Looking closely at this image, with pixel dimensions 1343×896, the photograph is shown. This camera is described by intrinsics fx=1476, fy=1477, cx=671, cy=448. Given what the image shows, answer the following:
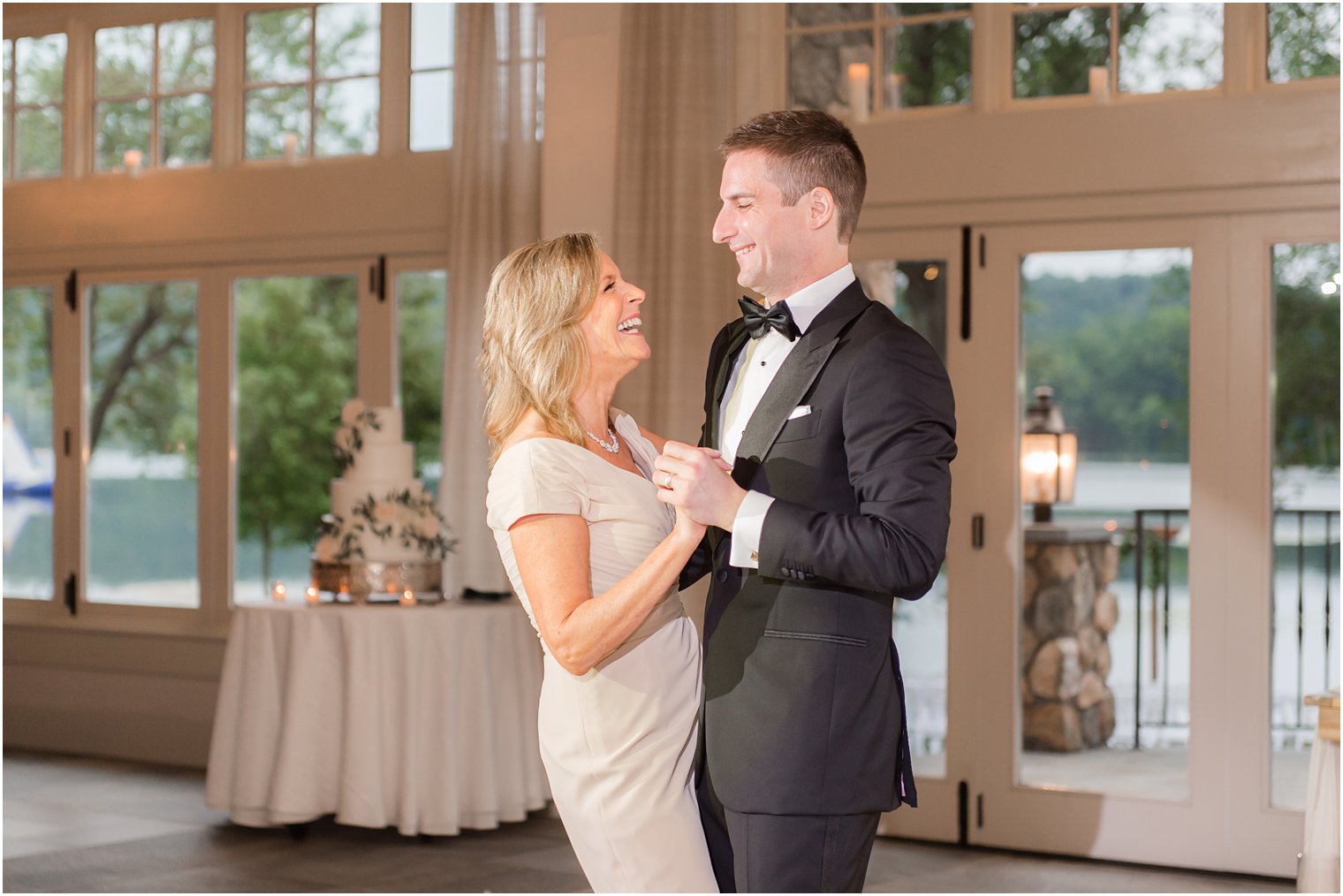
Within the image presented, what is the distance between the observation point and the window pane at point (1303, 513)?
4.83 meters

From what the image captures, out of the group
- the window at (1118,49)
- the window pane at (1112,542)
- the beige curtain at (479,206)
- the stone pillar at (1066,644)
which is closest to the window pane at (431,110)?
the beige curtain at (479,206)

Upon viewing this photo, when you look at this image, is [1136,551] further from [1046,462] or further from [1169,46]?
[1169,46]

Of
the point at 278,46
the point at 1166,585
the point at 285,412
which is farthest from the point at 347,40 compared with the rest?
the point at 1166,585

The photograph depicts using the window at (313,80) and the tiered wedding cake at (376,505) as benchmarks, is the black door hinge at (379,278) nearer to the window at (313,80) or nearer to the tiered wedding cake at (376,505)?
the window at (313,80)

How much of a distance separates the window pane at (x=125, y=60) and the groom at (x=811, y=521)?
587 cm

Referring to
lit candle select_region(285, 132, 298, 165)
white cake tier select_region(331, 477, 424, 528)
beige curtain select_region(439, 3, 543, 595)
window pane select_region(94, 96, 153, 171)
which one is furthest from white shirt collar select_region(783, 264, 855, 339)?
window pane select_region(94, 96, 153, 171)

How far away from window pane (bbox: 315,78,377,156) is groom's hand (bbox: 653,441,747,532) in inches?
201

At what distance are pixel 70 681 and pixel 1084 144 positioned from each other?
17.1 ft

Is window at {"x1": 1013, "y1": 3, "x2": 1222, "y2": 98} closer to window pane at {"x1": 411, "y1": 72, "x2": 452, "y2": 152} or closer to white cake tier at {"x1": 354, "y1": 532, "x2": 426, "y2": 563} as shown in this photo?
window pane at {"x1": 411, "y1": 72, "x2": 452, "y2": 152}

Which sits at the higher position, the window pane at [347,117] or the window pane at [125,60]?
the window pane at [125,60]

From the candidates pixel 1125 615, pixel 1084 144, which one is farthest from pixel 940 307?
pixel 1125 615

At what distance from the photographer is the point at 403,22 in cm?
636

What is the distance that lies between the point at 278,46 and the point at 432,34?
0.84m

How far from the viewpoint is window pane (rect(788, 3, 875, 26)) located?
542 cm
